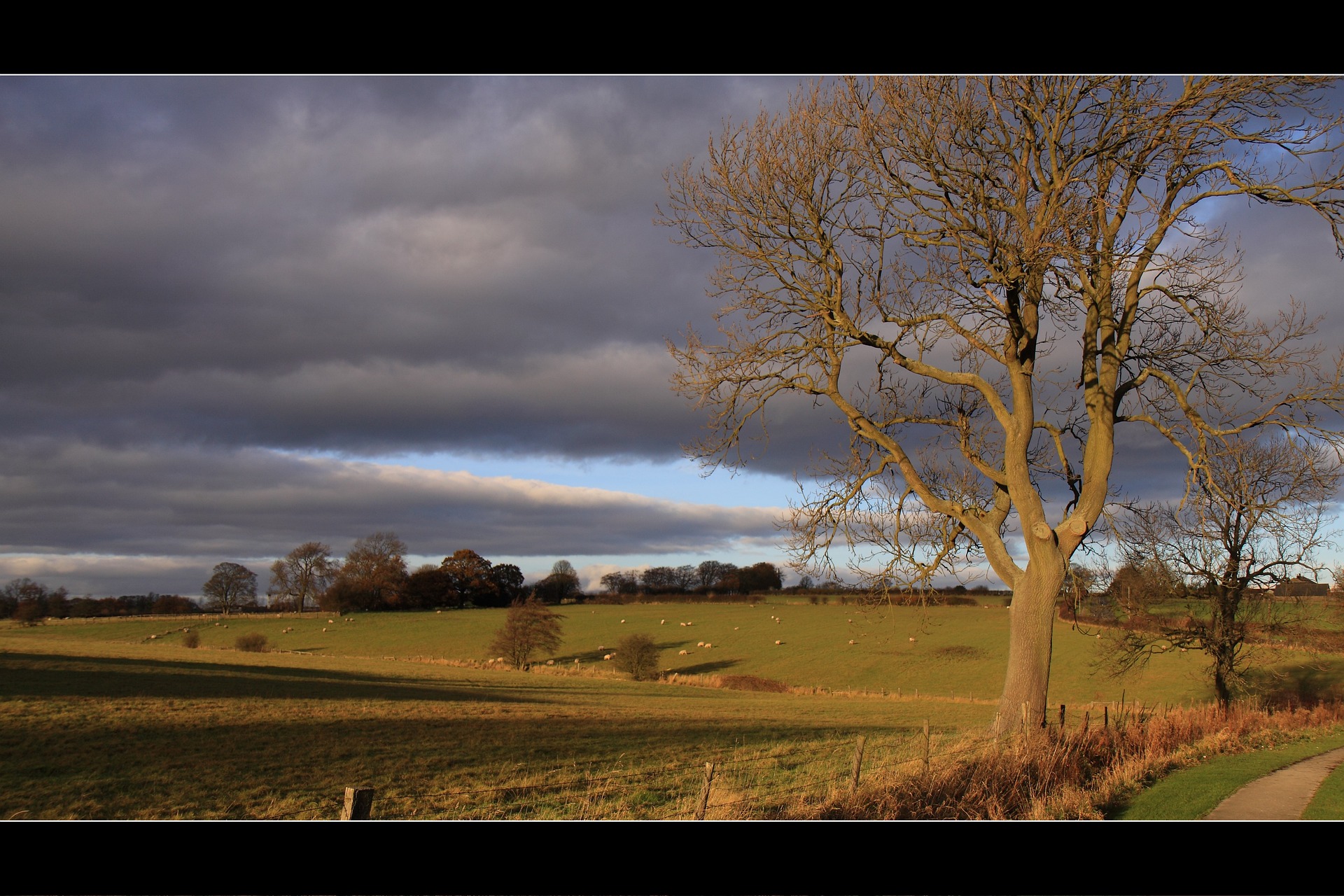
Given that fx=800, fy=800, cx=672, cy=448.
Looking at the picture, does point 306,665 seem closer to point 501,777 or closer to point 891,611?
point 501,777

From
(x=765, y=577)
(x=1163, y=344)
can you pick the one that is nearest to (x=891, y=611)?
(x=1163, y=344)

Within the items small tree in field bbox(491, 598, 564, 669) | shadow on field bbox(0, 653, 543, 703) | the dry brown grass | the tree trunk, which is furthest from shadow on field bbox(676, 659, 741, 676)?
the tree trunk

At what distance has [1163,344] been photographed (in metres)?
14.3

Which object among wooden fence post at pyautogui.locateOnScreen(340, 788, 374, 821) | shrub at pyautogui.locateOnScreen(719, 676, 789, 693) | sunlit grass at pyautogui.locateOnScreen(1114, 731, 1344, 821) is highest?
wooden fence post at pyautogui.locateOnScreen(340, 788, 374, 821)

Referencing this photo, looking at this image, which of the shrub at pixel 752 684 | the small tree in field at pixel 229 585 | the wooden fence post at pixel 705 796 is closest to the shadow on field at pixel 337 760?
the wooden fence post at pixel 705 796

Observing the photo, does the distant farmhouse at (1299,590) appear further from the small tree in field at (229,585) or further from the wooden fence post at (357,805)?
the small tree in field at (229,585)

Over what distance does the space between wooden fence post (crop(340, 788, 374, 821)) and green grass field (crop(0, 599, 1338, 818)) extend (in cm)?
526

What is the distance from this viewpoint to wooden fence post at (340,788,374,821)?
22.5 ft

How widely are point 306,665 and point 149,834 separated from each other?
54.4m

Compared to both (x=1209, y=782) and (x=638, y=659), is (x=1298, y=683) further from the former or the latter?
(x=638, y=659)

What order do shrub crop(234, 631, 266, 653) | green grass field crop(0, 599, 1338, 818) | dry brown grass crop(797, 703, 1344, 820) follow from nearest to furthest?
dry brown grass crop(797, 703, 1344, 820) → green grass field crop(0, 599, 1338, 818) → shrub crop(234, 631, 266, 653)

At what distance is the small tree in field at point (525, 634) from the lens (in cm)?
6088

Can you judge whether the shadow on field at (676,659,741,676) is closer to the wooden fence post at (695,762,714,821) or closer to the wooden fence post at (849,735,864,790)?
the wooden fence post at (849,735,864,790)

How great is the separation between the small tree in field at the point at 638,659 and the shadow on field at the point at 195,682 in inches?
580
